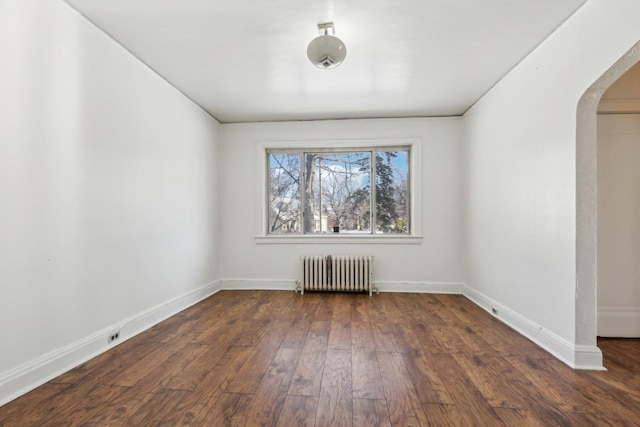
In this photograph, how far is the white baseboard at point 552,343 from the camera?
2.07 m

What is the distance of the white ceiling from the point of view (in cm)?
211

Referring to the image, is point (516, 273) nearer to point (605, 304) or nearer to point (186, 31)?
point (605, 304)

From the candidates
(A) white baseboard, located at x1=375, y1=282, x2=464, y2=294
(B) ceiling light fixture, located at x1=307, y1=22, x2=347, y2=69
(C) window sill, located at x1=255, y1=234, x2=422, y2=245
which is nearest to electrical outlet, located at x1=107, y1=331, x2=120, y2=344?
(C) window sill, located at x1=255, y1=234, x2=422, y2=245

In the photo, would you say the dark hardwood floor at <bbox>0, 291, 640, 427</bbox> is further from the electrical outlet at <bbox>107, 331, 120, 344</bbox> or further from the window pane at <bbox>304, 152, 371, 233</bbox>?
the window pane at <bbox>304, 152, 371, 233</bbox>

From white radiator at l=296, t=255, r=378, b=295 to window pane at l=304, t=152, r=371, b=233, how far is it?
53cm

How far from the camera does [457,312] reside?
338 centimetres

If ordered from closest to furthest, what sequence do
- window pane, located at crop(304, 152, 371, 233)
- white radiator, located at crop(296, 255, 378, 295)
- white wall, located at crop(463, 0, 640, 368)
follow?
white wall, located at crop(463, 0, 640, 368) → white radiator, located at crop(296, 255, 378, 295) → window pane, located at crop(304, 152, 371, 233)

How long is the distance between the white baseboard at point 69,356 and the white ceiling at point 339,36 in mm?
2327

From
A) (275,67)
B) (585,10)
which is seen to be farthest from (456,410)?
(275,67)

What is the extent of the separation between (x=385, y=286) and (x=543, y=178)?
2.44 m

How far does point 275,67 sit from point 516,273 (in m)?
3.00

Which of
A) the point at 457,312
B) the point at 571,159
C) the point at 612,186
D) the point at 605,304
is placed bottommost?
the point at 457,312

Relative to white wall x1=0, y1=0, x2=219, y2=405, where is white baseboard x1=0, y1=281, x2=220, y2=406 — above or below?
below

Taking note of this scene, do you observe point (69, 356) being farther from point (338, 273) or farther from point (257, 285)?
point (338, 273)
